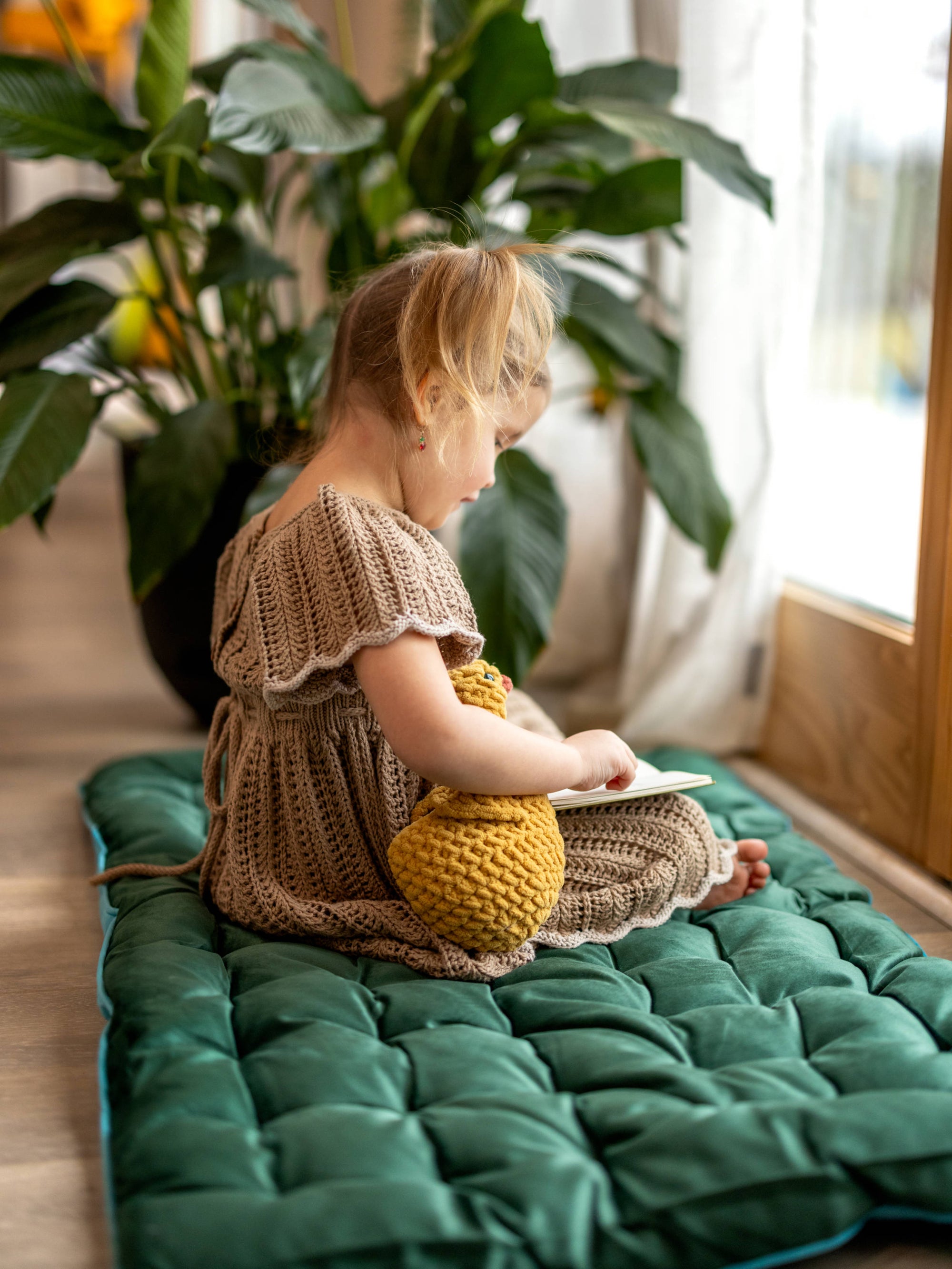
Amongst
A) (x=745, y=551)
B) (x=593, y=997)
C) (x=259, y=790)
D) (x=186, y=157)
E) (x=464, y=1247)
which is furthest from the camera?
(x=745, y=551)

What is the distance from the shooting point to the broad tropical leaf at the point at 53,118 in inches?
56.4

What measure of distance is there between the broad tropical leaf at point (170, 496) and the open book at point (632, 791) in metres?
0.63

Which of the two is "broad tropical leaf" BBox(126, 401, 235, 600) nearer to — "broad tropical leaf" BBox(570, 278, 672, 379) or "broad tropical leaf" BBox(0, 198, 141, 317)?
"broad tropical leaf" BBox(0, 198, 141, 317)

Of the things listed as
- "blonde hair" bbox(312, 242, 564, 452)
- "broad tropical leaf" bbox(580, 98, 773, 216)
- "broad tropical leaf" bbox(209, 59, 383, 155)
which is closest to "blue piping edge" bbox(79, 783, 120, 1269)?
"blonde hair" bbox(312, 242, 564, 452)

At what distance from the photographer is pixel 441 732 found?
35.0 inches

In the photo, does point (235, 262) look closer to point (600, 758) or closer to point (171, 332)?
point (171, 332)

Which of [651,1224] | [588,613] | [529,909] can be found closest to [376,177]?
[588,613]

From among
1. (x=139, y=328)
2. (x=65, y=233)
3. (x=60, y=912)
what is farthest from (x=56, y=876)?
(x=139, y=328)

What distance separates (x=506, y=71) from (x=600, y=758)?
0.97 metres

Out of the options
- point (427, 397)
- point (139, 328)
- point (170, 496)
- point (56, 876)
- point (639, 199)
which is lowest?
point (56, 876)

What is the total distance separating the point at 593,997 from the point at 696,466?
81 cm

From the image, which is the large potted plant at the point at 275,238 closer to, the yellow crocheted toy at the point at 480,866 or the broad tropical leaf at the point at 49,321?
the broad tropical leaf at the point at 49,321

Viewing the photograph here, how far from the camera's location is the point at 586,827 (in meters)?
1.09

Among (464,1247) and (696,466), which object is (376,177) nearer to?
(696,466)
